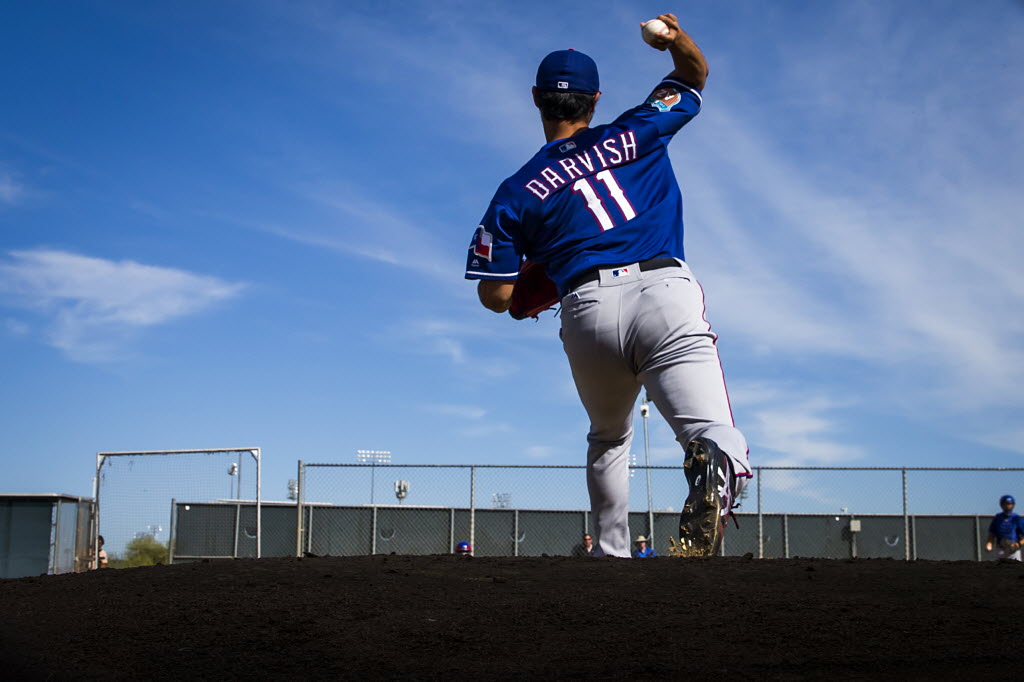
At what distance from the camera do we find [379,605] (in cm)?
335

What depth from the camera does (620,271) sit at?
3729 mm

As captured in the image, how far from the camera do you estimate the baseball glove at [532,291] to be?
4.18 meters

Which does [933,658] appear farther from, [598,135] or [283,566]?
[283,566]

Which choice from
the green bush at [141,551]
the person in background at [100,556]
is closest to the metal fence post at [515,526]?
the green bush at [141,551]

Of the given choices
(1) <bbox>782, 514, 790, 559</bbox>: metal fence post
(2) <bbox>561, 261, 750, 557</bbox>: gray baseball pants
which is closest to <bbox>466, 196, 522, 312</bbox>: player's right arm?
(2) <bbox>561, 261, 750, 557</bbox>: gray baseball pants

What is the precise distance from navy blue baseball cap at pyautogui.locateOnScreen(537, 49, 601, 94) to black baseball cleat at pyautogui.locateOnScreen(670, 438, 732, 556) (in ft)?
5.54

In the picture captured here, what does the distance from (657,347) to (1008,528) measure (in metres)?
11.4

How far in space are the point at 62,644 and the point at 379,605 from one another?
1029mm

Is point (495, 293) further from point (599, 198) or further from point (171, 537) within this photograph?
point (171, 537)

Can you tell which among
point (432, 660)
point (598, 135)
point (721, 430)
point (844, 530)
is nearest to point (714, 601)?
point (721, 430)

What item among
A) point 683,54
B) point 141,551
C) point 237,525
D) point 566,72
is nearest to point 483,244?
point 566,72

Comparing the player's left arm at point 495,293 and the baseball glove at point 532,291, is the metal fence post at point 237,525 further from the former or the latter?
the player's left arm at point 495,293

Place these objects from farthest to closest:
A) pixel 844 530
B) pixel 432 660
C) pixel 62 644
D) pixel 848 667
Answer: pixel 844 530
pixel 62 644
pixel 432 660
pixel 848 667

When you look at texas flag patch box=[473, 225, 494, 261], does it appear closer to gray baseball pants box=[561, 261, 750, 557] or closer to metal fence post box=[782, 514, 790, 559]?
gray baseball pants box=[561, 261, 750, 557]
